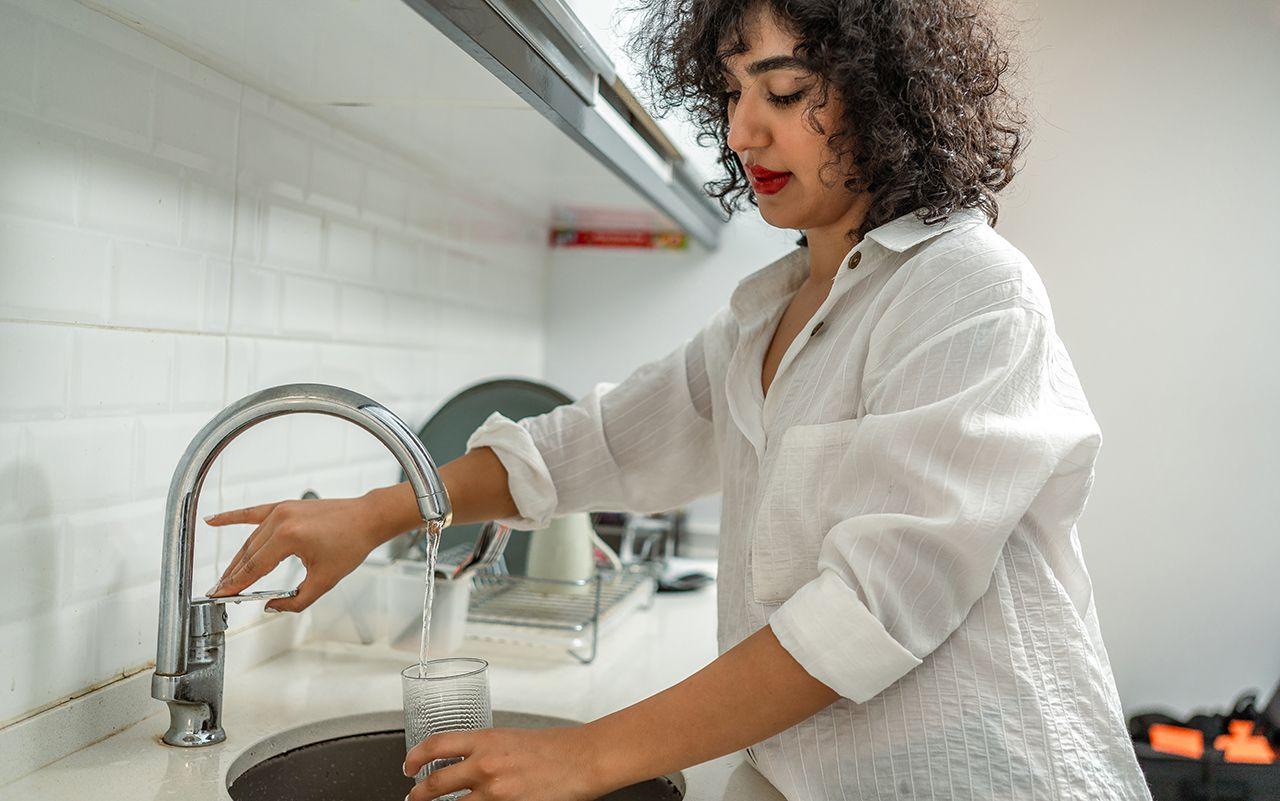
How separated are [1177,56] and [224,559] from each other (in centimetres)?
235

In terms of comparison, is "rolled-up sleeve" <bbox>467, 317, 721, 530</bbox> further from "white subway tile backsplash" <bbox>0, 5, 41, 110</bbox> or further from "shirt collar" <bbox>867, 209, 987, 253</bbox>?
"white subway tile backsplash" <bbox>0, 5, 41, 110</bbox>

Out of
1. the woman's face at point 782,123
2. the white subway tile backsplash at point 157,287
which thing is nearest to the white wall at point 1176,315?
the woman's face at point 782,123

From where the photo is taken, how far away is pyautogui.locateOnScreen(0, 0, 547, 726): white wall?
87 cm

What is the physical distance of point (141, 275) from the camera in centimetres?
101

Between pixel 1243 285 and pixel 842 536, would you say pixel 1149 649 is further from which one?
pixel 842 536

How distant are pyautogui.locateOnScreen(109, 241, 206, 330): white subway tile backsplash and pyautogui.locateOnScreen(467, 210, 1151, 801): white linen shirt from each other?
0.59 meters

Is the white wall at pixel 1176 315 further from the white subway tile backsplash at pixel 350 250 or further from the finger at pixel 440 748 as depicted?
the finger at pixel 440 748

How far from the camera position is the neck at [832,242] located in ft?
3.19

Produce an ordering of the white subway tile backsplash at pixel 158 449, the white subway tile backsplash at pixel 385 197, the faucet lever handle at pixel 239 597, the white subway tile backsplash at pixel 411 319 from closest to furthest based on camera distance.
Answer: the faucet lever handle at pixel 239 597 → the white subway tile backsplash at pixel 158 449 → the white subway tile backsplash at pixel 385 197 → the white subway tile backsplash at pixel 411 319

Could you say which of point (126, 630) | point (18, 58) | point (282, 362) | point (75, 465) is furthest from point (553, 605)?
point (18, 58)

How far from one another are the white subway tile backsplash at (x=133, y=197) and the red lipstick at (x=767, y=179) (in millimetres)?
554

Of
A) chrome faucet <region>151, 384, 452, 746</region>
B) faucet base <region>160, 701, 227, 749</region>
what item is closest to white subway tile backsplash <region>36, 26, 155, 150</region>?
chrome faucet <region>151, 384, 452, 746</region>

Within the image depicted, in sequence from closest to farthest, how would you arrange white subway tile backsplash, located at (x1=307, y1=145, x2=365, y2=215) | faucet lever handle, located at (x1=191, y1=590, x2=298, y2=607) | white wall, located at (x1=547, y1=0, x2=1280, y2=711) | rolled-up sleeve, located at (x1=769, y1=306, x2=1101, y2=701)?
rolled-up sleeve, located at (x1=769, y1=306, x2=1101, y2=701) → faucet lever handle, located at (x1=191, y1=590, x2=298, y2=607) → white subway tile backsplash, located at (x1=307, y1=145, x2=365, y2=215) → white wall, located at (x1=547, y1=0, x2=1280, y2=711)

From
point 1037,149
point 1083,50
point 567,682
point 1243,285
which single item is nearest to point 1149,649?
point 1243,285
